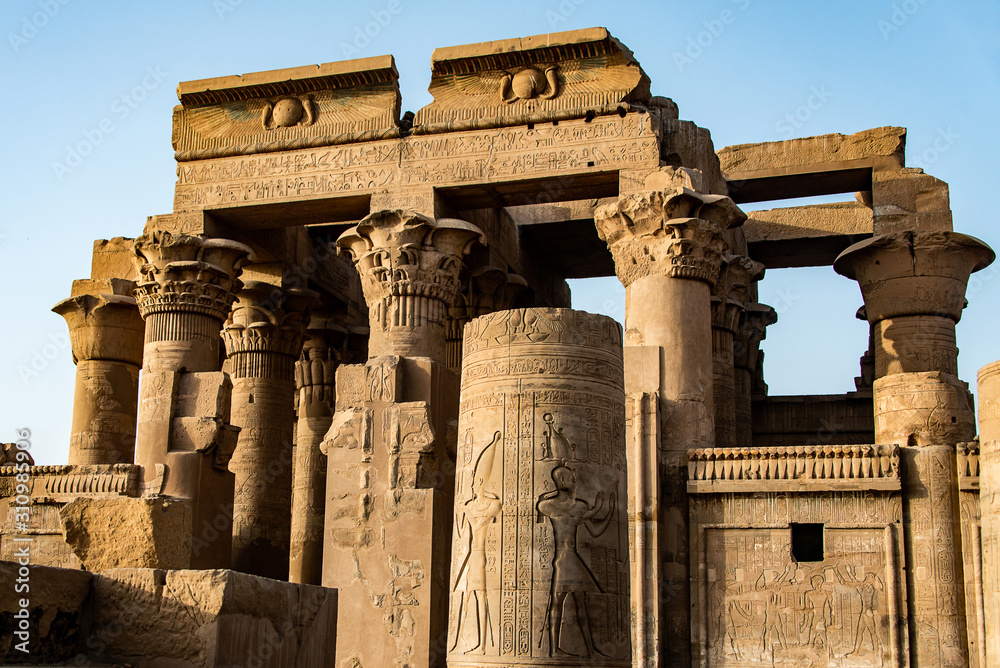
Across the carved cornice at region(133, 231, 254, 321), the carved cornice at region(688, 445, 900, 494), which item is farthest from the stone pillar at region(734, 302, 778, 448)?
the carved cornice at region(133, 231, 254, 321)

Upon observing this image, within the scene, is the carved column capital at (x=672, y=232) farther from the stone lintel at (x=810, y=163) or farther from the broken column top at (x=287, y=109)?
the stone lintel at (x=810, y=163)

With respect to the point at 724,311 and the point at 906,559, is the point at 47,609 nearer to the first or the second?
the point at 906,559

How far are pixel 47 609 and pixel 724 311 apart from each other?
43.7 feet

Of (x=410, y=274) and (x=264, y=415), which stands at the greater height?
(x=410, y=274)

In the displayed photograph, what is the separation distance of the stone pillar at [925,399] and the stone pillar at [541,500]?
4833 mm

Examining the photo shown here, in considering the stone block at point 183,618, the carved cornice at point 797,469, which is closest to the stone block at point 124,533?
the stone block at point 183,618

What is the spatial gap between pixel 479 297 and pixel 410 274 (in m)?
2.90

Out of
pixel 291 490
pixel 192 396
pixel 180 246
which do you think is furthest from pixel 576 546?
pixel 291 490

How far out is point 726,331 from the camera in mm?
18141

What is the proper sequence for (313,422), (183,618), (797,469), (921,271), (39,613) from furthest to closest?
(313,422), (921,271), (797,469), (183,618), (39,613)

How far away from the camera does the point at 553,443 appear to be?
8.41 metres

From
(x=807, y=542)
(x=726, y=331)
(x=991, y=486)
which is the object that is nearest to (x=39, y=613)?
(x=991, y=486)

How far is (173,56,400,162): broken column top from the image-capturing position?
53.7 feet

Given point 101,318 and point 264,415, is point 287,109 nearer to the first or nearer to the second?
point 101,318
